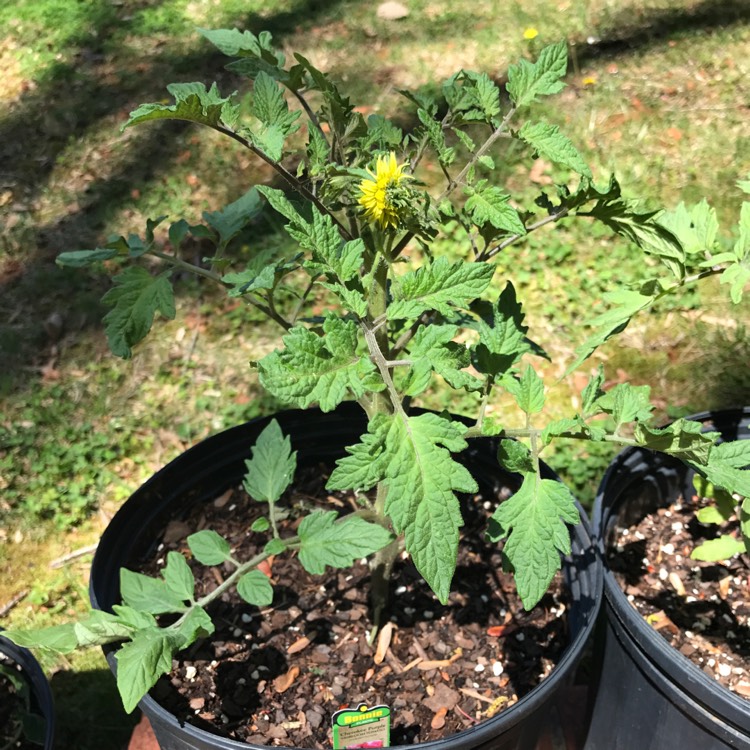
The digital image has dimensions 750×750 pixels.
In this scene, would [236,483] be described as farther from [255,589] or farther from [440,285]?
[440,285]

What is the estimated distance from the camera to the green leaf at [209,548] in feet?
4.94

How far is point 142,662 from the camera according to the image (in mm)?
1178

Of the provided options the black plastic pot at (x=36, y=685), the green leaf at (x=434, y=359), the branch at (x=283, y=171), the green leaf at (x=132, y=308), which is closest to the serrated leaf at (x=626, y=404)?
the green leaf at (x=434, y=359)

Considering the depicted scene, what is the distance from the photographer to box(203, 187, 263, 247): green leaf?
146 cm

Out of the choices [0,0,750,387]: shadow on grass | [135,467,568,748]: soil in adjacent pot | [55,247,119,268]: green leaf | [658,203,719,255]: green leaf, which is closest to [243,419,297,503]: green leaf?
[135,467,568,748]: soil in adjacent pot

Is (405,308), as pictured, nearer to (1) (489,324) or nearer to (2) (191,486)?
(1) (489,324)

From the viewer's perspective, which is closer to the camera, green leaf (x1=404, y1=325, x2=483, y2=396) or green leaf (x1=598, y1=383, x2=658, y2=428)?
green leaf (x1=404, y1=325, x2=483, y2=396)

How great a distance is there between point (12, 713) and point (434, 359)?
53.3 inches

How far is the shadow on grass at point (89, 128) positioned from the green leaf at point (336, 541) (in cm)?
162

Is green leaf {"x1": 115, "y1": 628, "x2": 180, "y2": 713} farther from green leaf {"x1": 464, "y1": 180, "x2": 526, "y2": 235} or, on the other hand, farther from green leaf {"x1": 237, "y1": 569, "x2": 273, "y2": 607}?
green leaf {"x1": 464, "y1": 180, "x2": 526, "y2": 235}

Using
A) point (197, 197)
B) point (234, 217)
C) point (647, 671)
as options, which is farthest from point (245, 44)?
point (197, 197)

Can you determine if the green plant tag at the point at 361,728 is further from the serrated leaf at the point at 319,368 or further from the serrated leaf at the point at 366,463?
the serrated leaf at the point at 319,368

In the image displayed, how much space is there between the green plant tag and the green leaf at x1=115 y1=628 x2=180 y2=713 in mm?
316

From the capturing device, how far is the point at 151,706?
4.31 ft
